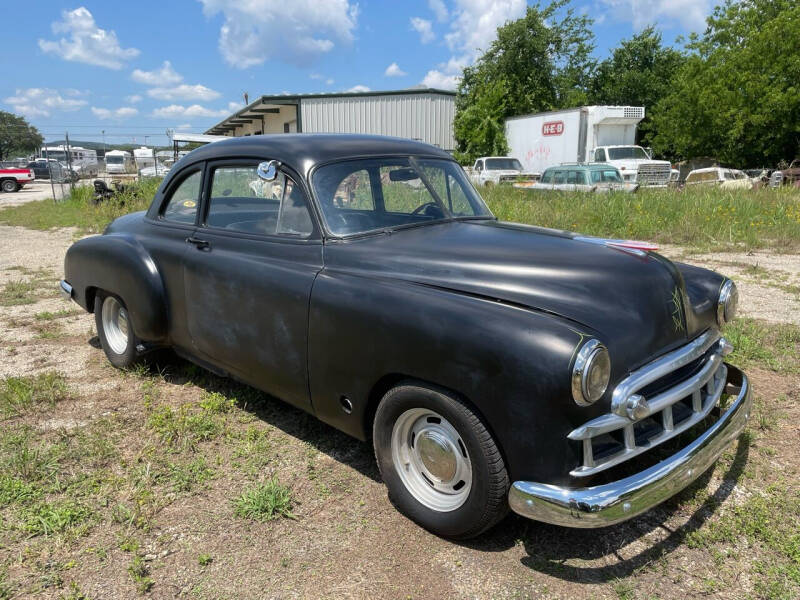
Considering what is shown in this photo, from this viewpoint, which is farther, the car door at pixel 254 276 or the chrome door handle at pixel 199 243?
the chrome door handle at pixel 199 243

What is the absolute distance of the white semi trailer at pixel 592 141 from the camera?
18812mm

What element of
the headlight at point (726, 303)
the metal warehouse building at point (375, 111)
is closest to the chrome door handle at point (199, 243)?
the headlight at point (726, 303)

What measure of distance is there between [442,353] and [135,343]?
111 inches

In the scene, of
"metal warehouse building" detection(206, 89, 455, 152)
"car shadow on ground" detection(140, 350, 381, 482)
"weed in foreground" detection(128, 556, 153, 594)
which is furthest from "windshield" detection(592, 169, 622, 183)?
"weed in foreground" detection(128, 556, 153, 594)

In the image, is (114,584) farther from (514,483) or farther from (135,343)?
(135,343)

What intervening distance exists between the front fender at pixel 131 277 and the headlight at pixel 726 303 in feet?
10.7

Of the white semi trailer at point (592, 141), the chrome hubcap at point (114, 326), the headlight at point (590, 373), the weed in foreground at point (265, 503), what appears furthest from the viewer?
the white semi trailer at point (592, 141)

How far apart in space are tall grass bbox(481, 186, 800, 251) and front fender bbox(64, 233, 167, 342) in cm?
672

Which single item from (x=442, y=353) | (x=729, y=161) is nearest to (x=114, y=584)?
(x=442, y=353)

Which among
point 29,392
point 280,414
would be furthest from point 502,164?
point 29,392

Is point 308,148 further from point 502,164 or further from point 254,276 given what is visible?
point 502,164

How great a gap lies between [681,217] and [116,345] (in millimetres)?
9496

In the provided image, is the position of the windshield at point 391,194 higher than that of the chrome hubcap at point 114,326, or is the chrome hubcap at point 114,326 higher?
the windshield at point 391,194

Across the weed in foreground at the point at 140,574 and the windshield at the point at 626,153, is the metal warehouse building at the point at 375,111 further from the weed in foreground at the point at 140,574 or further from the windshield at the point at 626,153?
the weed in foreground at the point at 140,574
